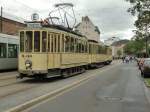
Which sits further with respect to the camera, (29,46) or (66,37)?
(66,37)

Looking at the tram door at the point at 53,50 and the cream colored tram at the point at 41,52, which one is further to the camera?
the tram door at the point at 53,50

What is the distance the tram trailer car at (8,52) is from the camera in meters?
36.9

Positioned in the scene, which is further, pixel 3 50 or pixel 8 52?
pixel 8 52

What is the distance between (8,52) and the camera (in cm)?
3841

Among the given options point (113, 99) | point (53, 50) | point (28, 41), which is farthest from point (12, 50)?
point (113, 99)

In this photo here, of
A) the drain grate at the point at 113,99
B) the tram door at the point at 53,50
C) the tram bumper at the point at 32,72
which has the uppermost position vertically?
the tram door at the point at 53,50

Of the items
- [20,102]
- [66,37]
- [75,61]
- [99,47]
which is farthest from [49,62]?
[99,47]

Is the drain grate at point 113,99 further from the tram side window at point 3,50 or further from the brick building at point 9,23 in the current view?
the brick building at point 9,23

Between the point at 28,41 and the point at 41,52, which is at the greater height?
the point at 28,41

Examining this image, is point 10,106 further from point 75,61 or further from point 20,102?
point 75,61

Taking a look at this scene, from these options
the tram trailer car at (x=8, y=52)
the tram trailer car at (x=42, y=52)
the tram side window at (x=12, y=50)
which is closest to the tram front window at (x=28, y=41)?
the tram trailer car at (x=42, y=52)

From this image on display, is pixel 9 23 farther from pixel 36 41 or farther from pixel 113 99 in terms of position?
pixel 113 99

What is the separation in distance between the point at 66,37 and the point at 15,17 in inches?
1709

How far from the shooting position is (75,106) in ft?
48.2
